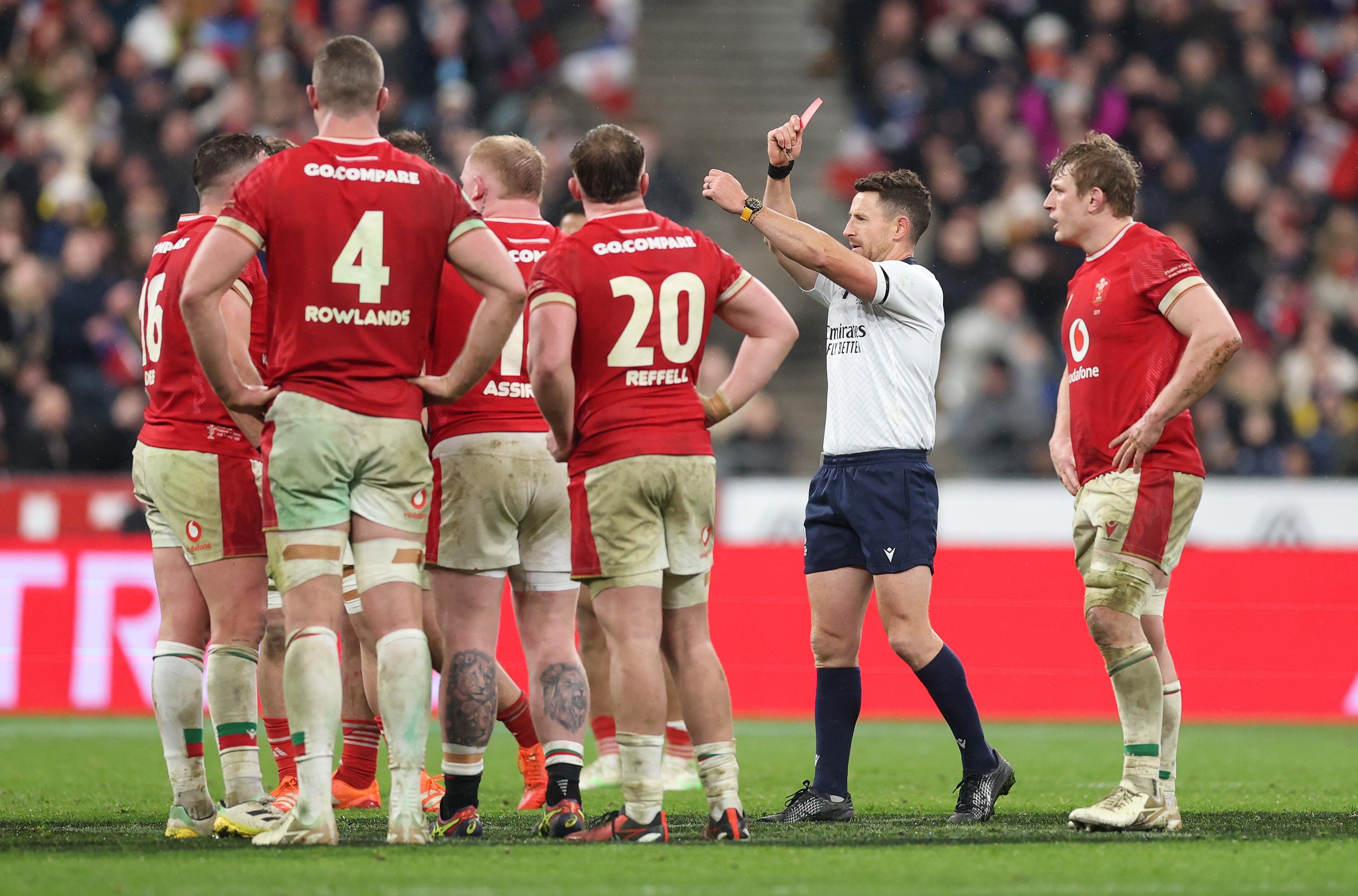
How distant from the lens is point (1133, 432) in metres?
6.24

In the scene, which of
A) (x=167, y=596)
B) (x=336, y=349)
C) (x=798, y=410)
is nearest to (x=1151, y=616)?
(x=336, y=349)

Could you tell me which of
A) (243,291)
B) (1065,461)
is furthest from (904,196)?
(243,291)

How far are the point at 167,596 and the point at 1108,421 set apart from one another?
3.74 meters

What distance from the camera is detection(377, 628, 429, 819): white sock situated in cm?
548

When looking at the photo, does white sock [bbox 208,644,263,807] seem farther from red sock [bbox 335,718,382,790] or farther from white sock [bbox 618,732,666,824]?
white sock [bbox 618,732,666,824]

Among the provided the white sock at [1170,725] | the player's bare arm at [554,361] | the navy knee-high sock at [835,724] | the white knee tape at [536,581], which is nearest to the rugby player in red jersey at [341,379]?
the player's bare arm at [554,361]

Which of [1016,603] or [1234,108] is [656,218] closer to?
[1016,603]

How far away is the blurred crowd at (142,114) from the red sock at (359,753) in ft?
24.3

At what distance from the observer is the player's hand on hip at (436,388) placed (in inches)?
224

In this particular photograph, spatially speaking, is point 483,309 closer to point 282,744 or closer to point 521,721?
point 521,721

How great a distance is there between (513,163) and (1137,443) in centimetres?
269

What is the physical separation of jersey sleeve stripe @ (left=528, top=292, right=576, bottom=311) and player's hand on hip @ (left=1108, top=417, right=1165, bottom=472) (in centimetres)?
222

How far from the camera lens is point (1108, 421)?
645 centimetres

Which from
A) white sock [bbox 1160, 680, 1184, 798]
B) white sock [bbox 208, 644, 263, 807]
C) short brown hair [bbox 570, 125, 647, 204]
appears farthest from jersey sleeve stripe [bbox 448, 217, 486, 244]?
white sock [bbox 1160, 680, 1184, 798]
